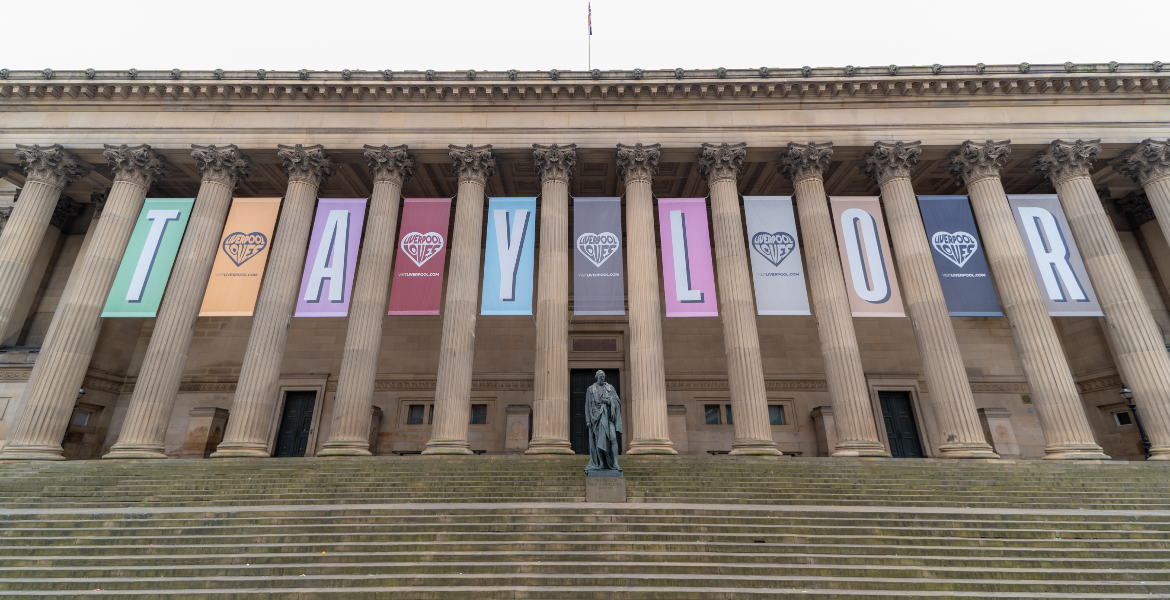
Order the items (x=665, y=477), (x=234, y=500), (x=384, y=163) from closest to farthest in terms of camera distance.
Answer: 1. (x=234, y=500)
2. (x=665, y=477)
3. (x=384, y=163)

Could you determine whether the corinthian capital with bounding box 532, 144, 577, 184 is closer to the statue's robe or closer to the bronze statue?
the bronze statue

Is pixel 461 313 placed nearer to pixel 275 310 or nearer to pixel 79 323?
pixel 275 310

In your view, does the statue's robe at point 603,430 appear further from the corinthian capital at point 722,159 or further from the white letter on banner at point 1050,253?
the white letter on banner at point 1050,253

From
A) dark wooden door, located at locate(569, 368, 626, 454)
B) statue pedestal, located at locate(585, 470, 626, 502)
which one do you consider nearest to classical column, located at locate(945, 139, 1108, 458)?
statue pedestal, located at locate(585, 470, 626, 502)

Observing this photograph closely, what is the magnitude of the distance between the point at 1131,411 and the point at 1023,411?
11.0ft

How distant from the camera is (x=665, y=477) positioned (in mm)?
13250

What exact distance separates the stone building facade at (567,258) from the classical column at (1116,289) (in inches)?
3.3

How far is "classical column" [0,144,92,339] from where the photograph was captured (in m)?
18.1

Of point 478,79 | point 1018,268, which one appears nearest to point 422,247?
point 478,79

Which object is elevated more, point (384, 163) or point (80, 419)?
point (384, 163)

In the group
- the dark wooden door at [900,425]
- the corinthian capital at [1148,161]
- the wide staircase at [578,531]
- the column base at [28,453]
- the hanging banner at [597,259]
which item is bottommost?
the wide staircase at [578,531]

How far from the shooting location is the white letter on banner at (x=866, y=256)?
17656 mm

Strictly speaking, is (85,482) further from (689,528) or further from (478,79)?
(478,79)

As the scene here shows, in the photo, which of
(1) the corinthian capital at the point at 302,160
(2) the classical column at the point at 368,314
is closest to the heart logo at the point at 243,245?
(1) the corinthian capital at the point at 302,160
